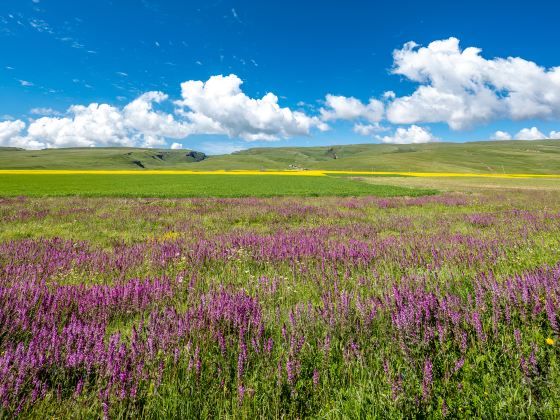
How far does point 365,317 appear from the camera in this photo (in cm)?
290

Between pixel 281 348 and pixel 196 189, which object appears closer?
pixel 281 348

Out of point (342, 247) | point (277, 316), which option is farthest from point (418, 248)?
point (277, 316)

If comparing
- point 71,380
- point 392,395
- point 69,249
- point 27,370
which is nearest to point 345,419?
point 392,395

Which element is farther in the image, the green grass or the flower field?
the green grass

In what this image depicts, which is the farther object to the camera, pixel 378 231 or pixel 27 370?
pixel 378 231

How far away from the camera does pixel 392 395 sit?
1893mm

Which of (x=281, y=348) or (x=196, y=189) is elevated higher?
(x=281, y=348)

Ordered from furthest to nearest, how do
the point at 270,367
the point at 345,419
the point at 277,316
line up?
1. the point at 277,316
2. the point at 270,367
3. the point at 345,419

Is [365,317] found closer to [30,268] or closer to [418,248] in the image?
[418,248]

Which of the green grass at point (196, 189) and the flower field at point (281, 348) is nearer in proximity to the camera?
the flower field at point (281, 348)

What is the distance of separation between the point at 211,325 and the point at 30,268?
414 cm

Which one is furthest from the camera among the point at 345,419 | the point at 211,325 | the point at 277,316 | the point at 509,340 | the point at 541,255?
the point at 541,255

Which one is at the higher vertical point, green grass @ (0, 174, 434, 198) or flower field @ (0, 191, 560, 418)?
flower field @ (0, 191, 560, 418)

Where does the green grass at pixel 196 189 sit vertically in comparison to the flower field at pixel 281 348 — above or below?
below
